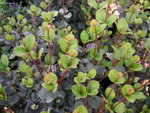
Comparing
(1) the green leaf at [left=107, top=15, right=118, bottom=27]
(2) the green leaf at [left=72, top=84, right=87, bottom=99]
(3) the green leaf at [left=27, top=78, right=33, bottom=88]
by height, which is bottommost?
(3) the green leaf at [left=27, top=78, right=33, bottom=88]

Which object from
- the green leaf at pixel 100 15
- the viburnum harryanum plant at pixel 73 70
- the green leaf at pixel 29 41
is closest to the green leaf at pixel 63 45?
the viburnum harryanum plant at pixel 73 70

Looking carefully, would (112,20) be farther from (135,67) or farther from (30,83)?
(30,83)

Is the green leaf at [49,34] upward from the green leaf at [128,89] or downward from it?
upward

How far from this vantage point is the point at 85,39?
3.26 feet

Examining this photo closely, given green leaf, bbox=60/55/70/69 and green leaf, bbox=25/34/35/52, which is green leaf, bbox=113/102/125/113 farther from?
green leaf, bbox=25/34/35/52

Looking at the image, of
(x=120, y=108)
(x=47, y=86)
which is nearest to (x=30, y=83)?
(x=47, y=86)

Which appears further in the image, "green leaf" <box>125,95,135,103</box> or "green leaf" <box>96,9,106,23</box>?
"green leaf" <box>96,9,106,23</box>

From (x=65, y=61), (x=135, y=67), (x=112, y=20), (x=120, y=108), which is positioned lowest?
(x=120, y=108)

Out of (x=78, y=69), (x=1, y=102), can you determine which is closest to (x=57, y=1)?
(x=78, y=69)

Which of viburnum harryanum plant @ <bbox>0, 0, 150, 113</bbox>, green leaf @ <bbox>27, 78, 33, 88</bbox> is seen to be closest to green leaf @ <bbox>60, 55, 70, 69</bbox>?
viburnum harryanum plant @ <bbox>0, 0, 150, 113</bbox>

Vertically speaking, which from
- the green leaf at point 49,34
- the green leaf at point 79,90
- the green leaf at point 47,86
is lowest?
the green leaf at point 79,90

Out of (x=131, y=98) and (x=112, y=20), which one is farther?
(x=112, y=20)

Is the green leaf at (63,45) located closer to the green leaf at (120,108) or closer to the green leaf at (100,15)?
the green leaf at (100,15)

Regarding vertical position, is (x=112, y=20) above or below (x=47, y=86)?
above
